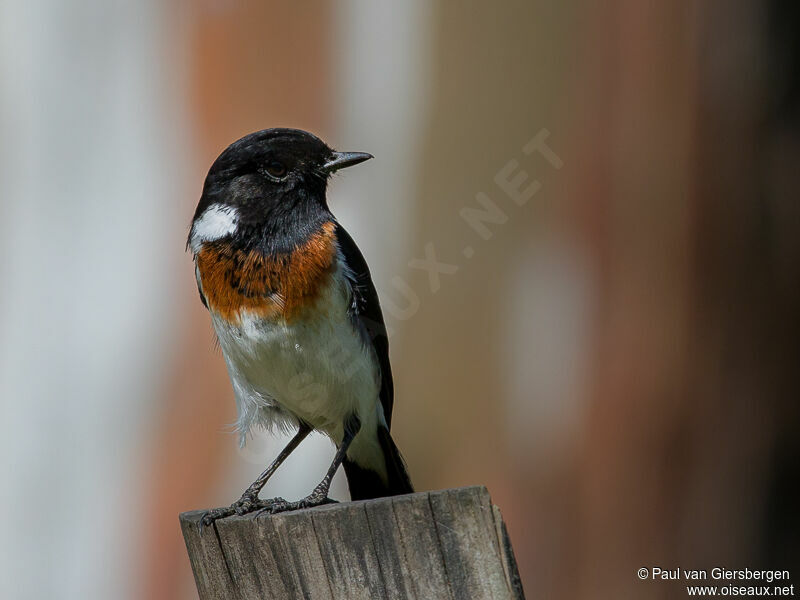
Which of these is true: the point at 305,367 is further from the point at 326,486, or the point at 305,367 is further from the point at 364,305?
the point at 326,486

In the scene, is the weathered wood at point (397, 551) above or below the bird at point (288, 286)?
below

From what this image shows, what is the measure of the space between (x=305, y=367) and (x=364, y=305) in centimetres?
41

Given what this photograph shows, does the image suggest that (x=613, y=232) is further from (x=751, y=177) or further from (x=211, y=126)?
(x=211, y=126)

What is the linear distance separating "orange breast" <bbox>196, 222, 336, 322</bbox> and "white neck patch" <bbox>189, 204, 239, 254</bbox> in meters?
0.06

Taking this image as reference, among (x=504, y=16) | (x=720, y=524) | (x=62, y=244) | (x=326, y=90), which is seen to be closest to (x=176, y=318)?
(x=62, y=244)

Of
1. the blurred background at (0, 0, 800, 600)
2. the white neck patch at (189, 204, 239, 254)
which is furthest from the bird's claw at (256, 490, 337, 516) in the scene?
the blurred background at (0, 0, 800, 600)

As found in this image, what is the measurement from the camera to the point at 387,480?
521 cm

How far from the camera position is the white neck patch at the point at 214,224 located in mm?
4621

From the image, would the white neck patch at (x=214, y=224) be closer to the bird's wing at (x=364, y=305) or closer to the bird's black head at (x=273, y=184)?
the bird's black head at (x=273, y=184)

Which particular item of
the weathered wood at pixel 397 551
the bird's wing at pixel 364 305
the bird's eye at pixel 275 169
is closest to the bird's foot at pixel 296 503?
the weathered wood at pixel 397 551

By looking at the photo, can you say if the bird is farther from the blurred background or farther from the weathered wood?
the blurred background

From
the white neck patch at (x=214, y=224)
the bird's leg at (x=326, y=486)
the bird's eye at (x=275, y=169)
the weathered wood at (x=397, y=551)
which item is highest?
the bird's eye at (x=275, y=169)

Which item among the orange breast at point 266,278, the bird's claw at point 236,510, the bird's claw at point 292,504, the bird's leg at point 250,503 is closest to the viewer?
the bird's claw at point 236,510

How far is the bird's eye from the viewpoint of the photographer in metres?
4.74
